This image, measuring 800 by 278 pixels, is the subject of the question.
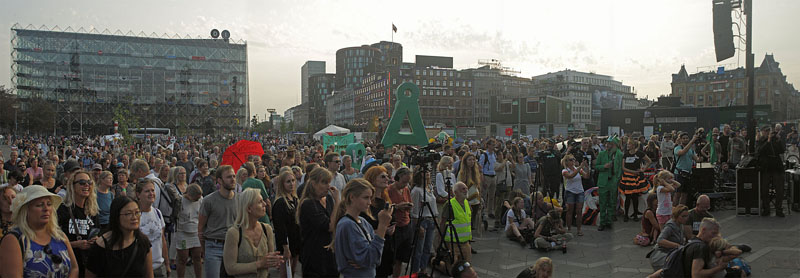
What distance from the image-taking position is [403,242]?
546 cm

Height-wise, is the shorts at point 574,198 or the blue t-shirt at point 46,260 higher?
the blue t-shirt at point 46,260

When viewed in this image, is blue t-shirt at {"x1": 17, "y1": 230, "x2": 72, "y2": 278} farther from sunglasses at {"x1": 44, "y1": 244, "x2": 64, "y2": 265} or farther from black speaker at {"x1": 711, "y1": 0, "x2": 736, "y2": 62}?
black speaker at {"x1": 711, "y1": 0, "x2": 736, "y2": 62}

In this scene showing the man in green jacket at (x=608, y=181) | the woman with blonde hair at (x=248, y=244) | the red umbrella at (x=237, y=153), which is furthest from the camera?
the red umbrella at (x=237, y=153)

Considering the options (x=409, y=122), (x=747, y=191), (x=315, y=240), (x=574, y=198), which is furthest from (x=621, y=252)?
(x=409, y=122)

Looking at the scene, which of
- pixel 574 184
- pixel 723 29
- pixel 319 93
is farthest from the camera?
pixel 319 93

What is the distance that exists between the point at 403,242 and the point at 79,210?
3.42 metres

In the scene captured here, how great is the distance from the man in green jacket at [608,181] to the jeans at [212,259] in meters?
7.16

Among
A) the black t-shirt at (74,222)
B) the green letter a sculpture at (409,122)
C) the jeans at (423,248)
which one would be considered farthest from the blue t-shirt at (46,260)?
the green letter a sculpture at (409,122)

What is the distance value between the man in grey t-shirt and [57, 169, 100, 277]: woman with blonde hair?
101 centimetres

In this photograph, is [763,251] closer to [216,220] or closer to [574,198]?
[574,198]

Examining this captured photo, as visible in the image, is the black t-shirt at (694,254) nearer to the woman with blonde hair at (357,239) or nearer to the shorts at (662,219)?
the shorts at (662,219)

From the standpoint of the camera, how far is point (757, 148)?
8.79m

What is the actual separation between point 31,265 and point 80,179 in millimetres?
1602

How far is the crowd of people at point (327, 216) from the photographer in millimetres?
3273
